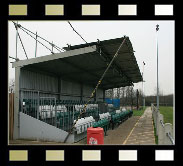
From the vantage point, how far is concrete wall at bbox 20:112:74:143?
Result: 10492 mm

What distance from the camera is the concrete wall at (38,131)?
10.5m

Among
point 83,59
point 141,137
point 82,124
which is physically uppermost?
point 83,59

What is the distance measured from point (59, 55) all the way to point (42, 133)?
159 inches

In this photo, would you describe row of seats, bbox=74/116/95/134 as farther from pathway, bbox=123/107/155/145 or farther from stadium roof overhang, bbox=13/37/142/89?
stadium roof overhang, bbox=13/37/142/89

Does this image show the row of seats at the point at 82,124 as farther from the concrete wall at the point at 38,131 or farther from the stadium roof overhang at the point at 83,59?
the stadium roof overhang at the point at 83,59

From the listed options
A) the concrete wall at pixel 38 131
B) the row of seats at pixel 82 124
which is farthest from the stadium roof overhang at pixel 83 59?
the row of seats at pixel 82 124

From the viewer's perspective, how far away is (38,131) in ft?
35.8

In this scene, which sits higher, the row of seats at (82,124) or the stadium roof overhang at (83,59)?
the stadium roof overhang at (83,59)

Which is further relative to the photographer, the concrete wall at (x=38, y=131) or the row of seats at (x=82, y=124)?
the row of seats at (x=82, y=124)

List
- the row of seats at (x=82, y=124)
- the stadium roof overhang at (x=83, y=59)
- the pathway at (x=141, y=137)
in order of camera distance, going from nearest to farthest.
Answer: the pathway at (x=141, y=137)
the row of seats at (x=82, y=124)
the stadium roof overhang at (x=83, y=59)

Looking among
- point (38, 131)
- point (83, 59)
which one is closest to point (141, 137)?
point (38, 131)

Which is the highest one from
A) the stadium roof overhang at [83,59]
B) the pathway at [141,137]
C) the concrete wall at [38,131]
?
the stadium roof overhang at [83,59]

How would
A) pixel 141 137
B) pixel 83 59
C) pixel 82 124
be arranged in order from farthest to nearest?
1. pixel 83 59
2. pixel 141 137
3. pixel 82 124

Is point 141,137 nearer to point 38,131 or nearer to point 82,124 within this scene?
point 82,124
